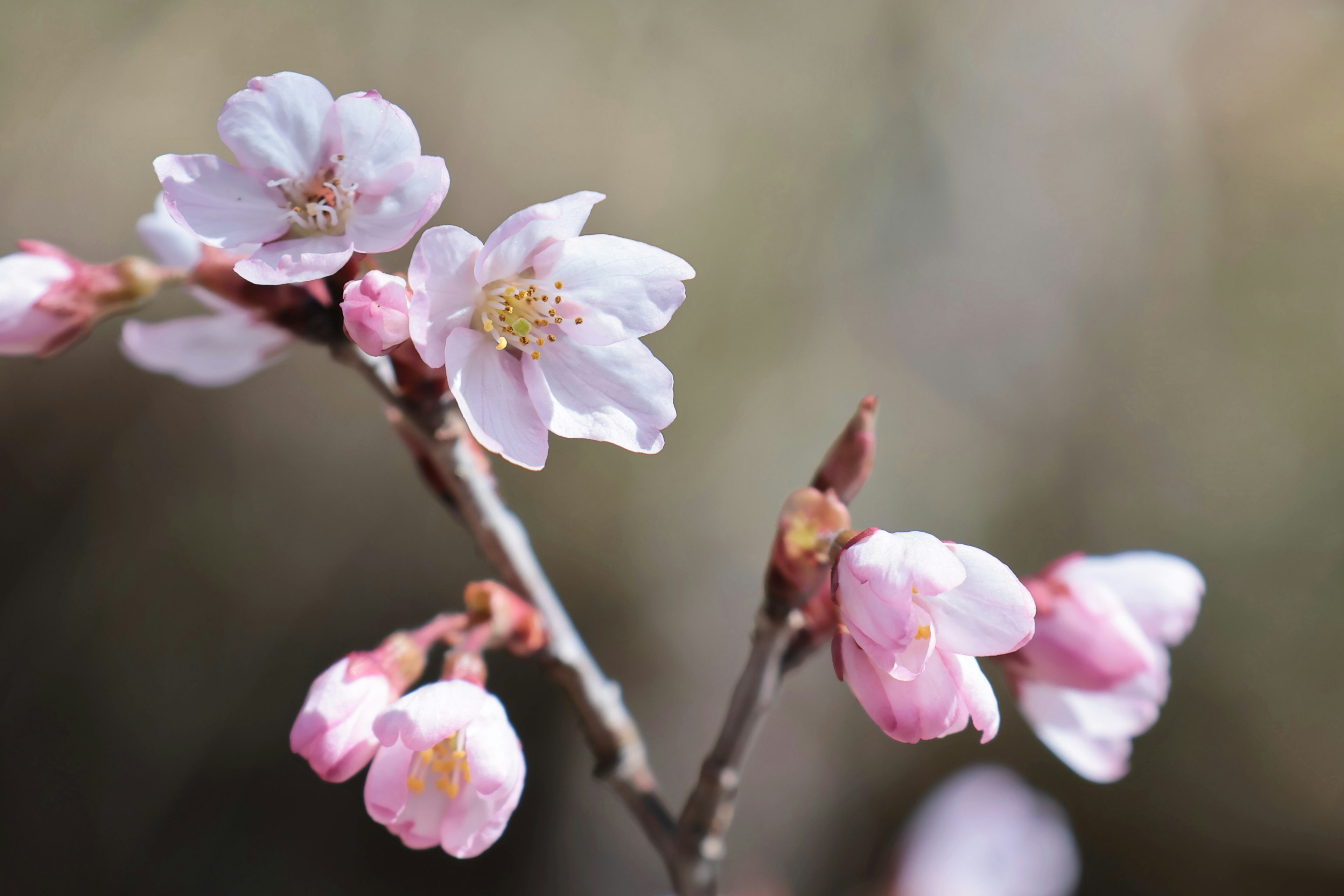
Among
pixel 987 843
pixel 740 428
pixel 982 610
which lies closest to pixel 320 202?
pixel 982 610

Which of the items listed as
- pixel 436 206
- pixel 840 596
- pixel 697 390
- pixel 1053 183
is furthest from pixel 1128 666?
pixel 1053 183

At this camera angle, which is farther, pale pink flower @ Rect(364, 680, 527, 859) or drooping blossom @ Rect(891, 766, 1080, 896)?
drooping blossom @ Rect(891, 766, 1080, 896)

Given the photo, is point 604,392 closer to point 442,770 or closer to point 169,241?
point 442,770

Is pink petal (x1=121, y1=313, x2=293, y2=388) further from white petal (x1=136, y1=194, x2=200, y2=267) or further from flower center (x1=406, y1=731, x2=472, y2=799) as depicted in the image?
flower center (x1=406, y1=731, x2=472, y2=799)

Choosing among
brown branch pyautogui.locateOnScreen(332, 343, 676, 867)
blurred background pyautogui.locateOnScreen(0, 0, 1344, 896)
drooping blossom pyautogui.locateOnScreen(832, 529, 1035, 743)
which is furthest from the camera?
blurred background pyautogui.locateOnScreen(0, 0, 1344, 896)

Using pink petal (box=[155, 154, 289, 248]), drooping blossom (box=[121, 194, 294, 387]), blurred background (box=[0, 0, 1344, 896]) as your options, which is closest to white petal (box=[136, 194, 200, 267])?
drooping blossom (box=[121, 194, 294, 387])

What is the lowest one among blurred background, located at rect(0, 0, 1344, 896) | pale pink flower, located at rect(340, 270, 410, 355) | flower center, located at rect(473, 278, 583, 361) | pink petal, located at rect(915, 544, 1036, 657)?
blurred background, located at rect(0, 0, 1344, 896)
